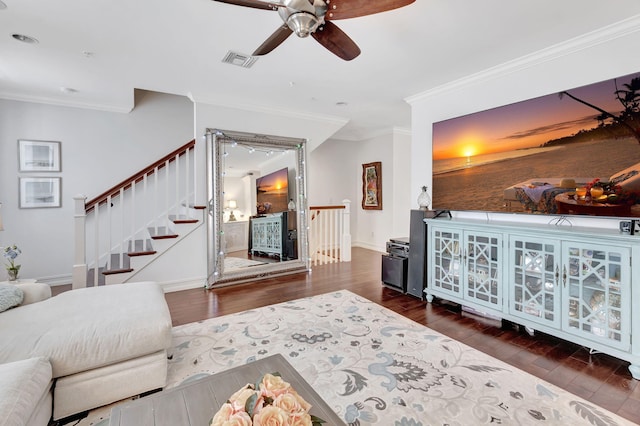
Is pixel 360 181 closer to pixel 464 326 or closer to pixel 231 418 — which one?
pixel 464 326

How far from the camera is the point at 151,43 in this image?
2725mm

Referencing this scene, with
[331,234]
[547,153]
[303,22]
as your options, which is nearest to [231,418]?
[303,22]

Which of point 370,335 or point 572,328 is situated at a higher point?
point 572,328

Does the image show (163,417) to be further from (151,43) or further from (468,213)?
(468,213)

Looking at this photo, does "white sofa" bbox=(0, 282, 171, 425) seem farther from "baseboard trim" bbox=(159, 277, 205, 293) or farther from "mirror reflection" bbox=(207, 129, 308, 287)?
"mirror reflection" bbox=(207, 129, 308, 287)

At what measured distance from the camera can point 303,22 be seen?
5.94ft

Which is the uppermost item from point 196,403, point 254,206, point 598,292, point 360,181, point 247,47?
point 247,47

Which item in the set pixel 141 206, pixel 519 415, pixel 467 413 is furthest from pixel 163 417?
pixel 141 206

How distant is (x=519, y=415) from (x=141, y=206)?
524cm

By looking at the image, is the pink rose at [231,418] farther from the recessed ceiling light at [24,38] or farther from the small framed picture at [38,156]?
the small framed picture at [38,156]

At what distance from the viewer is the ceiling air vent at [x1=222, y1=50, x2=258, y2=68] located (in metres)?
2.97

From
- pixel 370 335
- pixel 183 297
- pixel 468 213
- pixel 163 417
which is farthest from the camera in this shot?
pixel 183 297

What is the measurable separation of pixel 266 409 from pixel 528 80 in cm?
369

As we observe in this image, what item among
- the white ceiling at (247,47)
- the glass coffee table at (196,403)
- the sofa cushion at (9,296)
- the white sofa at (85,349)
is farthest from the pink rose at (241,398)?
the white ceiling at (247,47)
